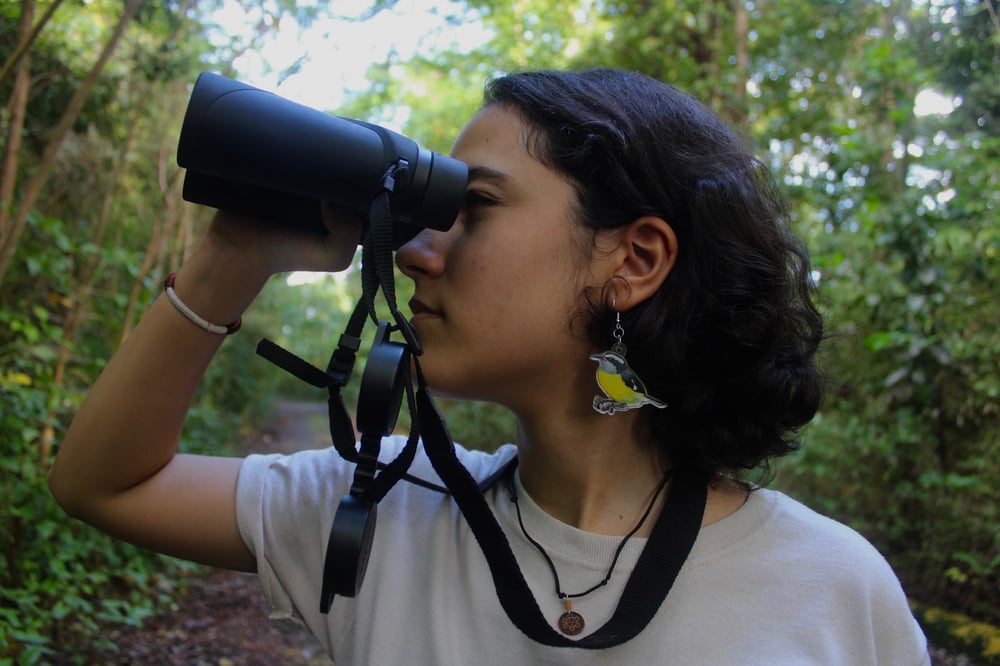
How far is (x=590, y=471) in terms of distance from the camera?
1137 mm

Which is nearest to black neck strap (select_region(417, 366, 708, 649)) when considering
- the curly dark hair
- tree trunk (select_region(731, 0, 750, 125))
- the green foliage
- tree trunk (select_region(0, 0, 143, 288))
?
the curly dark hair

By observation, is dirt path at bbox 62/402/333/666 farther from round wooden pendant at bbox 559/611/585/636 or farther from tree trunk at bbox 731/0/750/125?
tree trunk at bbox 731/0/750/125

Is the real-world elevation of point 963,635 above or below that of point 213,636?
above

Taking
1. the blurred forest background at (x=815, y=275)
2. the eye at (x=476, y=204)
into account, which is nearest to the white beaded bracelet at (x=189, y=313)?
the eye at (x=476, y=204)

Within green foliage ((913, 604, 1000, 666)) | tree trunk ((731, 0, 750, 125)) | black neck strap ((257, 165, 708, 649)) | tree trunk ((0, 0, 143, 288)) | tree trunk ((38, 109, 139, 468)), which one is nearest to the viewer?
black neck strap ((257, 165, 708, 649))

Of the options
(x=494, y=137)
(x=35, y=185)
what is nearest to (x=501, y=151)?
(x=494, y=137)

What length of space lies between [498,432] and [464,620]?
4864 millimetres

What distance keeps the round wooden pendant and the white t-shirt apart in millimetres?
12

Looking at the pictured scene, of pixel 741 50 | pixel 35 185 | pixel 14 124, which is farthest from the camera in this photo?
pixel 741 50

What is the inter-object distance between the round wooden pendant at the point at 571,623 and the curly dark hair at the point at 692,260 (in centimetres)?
29

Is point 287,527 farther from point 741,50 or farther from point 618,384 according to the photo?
point 741,50

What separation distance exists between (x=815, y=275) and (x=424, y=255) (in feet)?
6.87

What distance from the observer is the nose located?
1071 mm

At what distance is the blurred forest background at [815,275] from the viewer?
2.58 m
